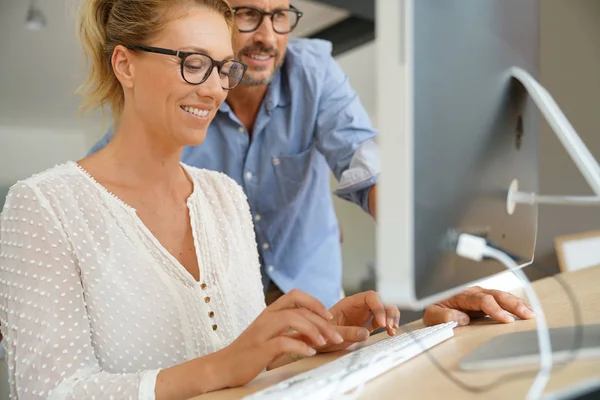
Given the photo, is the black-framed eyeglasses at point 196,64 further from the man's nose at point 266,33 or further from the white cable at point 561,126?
the white cable at point 561,126

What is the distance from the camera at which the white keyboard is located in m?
0.61

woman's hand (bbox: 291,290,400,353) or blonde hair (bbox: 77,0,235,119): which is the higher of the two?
blonde hair (bbox: 77,0,235,119)

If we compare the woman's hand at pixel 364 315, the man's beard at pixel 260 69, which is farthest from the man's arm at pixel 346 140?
the woman's hand at pixel 364 315

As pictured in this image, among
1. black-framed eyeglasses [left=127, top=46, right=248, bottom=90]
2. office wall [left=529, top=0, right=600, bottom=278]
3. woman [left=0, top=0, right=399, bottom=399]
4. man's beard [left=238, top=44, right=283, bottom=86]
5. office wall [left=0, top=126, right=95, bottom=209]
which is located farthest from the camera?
office wall [left=0, top=126, right=95, bottom=209]

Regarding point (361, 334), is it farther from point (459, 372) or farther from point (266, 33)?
point (266, 33)

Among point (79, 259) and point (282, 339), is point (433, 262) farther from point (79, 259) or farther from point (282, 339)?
point (79, 259)

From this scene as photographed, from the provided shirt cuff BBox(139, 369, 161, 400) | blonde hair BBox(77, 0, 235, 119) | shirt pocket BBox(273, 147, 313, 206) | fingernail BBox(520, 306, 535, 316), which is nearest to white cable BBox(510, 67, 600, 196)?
fingernail BBox(520, 306, 535, 316)

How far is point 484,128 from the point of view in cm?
65

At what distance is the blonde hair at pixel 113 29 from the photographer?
1.16 meters

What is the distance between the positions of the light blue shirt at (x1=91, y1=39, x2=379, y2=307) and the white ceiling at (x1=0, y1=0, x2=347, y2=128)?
129cm

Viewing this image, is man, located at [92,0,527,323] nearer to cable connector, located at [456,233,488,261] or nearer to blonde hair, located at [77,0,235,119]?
blonde hair, located at [77,0,235,119]

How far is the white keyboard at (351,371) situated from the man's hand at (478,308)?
13cm

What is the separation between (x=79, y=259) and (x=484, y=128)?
66cm

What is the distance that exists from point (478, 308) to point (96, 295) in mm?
612
